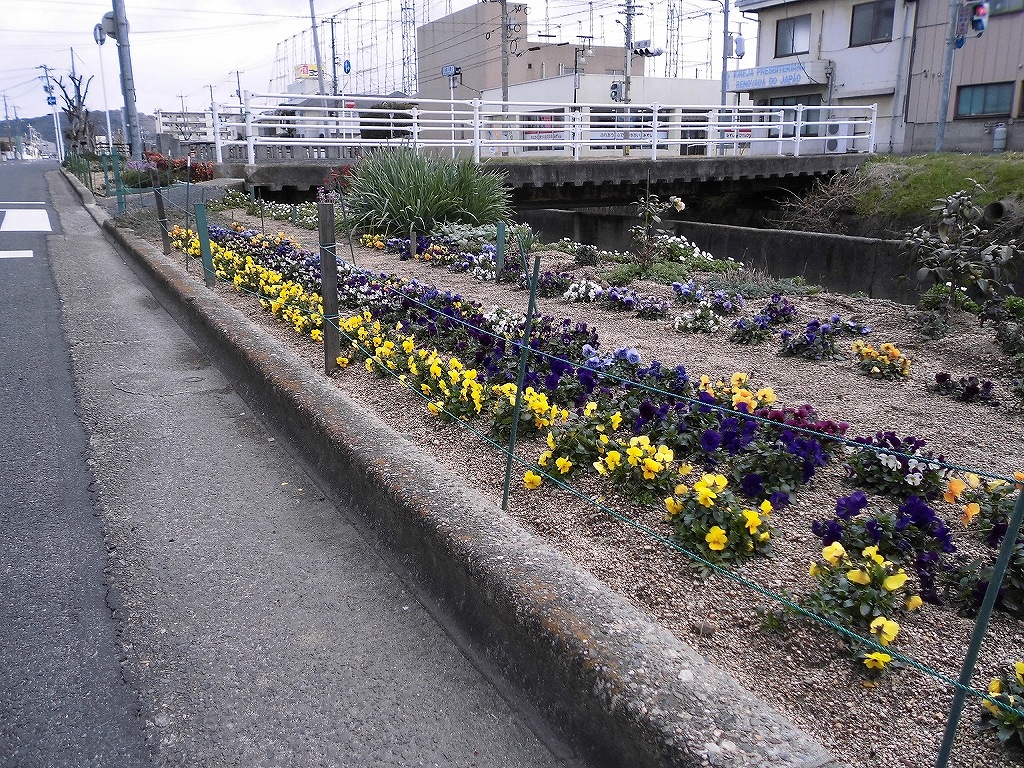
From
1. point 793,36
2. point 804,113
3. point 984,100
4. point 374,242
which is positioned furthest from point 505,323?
point 793,36

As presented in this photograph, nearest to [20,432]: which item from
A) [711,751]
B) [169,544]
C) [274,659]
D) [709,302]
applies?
[169,544]

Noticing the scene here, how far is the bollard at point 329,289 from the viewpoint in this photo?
5441 millimetres

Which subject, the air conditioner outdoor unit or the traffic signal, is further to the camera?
the air conditioner outdoor unit

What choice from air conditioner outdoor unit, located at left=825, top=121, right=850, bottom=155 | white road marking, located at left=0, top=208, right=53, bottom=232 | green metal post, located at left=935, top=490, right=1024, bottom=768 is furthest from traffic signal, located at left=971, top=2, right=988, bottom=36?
green metal post, located at left=935, top=490, right=1024, bottom=768

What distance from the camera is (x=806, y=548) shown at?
10.5 ft

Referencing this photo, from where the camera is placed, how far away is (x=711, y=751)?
78.4 inches

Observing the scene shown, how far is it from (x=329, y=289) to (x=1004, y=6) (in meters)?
29.4

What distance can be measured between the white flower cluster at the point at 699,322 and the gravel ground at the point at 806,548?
5.0 inches

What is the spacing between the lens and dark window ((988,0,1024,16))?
26.4 meters

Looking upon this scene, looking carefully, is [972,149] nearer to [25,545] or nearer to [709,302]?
[709,302]

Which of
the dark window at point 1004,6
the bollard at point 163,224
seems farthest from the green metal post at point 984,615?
the dark window at point 1004,6

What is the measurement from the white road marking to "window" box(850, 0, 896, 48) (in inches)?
1089

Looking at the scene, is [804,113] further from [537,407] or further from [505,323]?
[537,407]

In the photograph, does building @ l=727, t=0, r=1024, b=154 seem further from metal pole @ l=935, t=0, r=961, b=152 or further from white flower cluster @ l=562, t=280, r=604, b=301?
white flower cluster @ l=562, t=280, r=604, b=301
